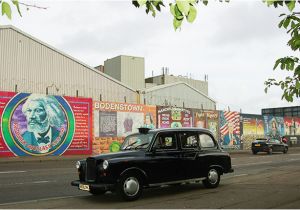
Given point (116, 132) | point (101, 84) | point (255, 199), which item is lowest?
point (255, 199)

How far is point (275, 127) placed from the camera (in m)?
55.5

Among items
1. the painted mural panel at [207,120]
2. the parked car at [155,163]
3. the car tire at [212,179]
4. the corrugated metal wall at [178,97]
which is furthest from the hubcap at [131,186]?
the painted mural panel at [207,120]

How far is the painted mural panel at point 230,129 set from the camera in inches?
1796

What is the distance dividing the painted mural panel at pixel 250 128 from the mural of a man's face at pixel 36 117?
26583mm

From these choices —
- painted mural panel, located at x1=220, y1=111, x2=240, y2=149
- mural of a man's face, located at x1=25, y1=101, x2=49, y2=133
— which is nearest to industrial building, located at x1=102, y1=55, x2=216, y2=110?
painted mural panel, located at x1=220, y1=111, x2=240, y2=149

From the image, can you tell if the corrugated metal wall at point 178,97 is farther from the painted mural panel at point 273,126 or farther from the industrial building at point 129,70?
the painted mural panel at point 273,126

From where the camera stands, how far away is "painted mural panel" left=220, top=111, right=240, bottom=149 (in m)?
45.6

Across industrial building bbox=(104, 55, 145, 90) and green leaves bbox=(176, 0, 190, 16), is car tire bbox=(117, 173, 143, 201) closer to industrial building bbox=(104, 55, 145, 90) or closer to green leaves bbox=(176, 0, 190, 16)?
green leaves bbox=(176, 0, 190, 16)

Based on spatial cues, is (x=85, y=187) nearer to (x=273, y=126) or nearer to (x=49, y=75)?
(x=49, y=75)

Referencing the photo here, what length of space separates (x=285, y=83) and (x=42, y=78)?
96.8 feet

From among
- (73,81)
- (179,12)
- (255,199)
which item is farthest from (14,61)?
(179,12)

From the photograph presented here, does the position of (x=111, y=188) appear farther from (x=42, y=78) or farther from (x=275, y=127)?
(x=275, y=127)

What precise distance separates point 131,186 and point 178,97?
134 ft

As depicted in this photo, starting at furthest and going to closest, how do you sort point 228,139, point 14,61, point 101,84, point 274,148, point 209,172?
point 228,139 → point 101,84 → point 274,148 → point 14,61 → point 209,172
